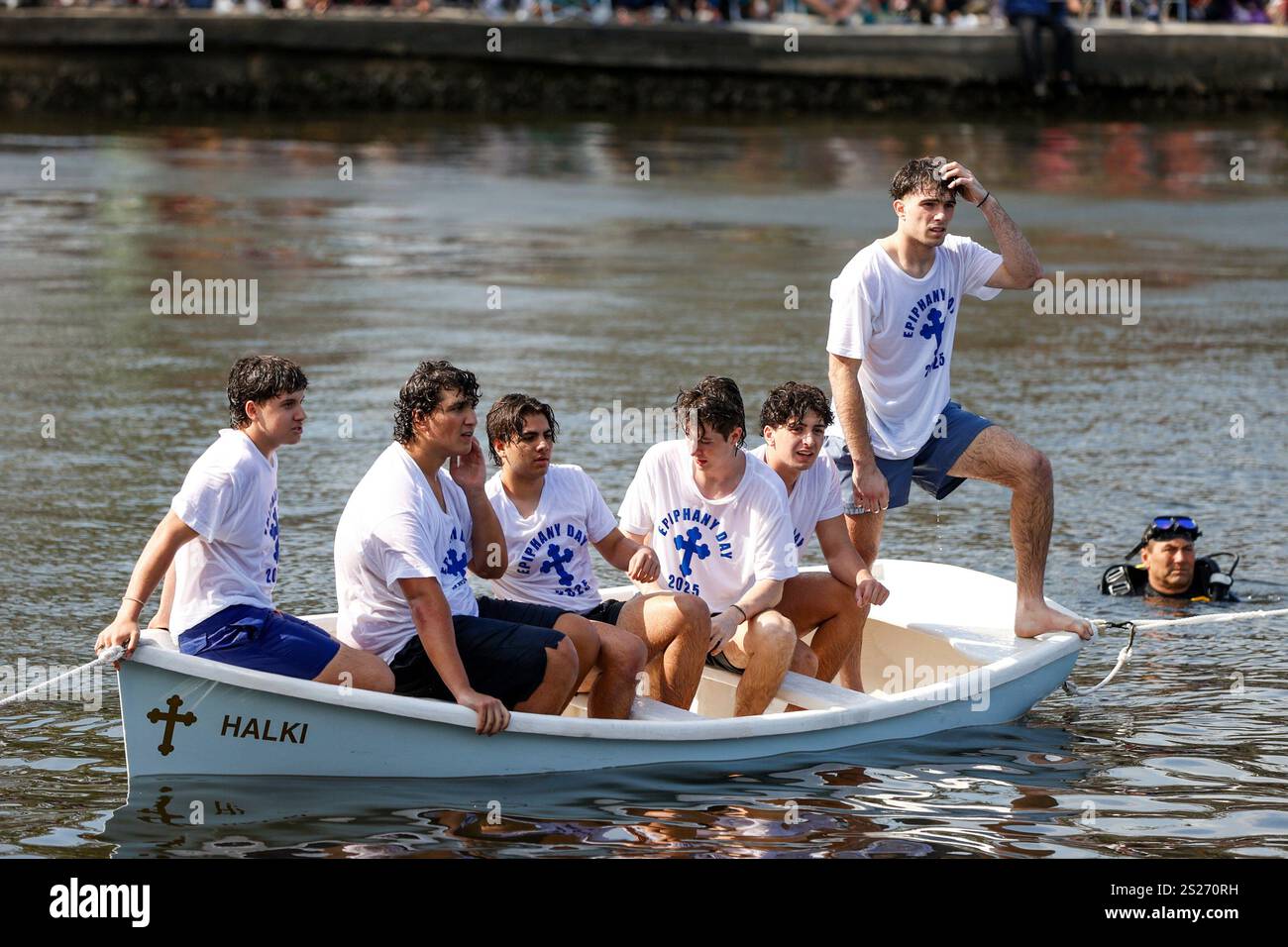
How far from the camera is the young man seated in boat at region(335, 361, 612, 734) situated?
672 cm

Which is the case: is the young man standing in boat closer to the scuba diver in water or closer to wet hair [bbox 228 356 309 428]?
the scuba diver in water

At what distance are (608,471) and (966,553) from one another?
2.21 m

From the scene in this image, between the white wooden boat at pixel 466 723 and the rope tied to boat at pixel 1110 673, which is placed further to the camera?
the rope tied to boat at pixel 1110 673

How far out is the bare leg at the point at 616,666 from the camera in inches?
284

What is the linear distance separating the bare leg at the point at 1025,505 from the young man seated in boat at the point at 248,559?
263 centimetres

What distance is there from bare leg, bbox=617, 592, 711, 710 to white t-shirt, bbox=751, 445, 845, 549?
25.0 inches

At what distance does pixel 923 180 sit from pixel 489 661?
8.26ft

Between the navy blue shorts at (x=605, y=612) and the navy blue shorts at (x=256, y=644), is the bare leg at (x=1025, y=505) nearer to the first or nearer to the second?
the navy blue shorts at (x=605, y=612)

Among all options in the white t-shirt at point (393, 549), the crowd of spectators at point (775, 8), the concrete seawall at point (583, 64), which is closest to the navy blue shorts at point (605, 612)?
the white t-shirt at point (393, 549)

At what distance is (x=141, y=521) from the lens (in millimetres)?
10680

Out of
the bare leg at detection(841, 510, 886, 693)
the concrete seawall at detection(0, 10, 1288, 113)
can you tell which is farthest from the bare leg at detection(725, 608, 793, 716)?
the concrete seawall at detection(0, 10, 1288, 113)

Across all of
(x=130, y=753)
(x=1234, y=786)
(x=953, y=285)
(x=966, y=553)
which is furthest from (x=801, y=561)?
(x=130, y=753)

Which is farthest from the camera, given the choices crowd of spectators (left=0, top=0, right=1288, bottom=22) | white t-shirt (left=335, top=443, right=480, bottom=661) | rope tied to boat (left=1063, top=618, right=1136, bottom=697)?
crowd of spectators (left=0, top=0, right=1288, bottom=22)

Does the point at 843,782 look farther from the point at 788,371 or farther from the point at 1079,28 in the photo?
the point at 1079,28
